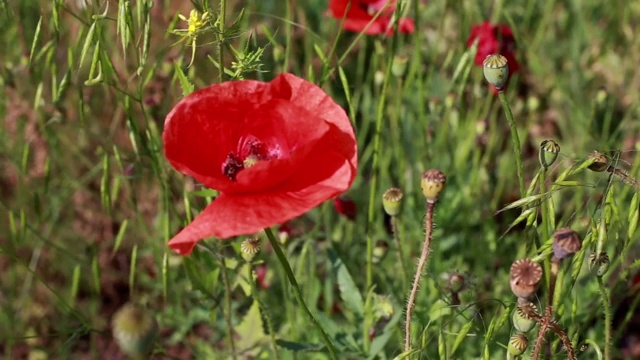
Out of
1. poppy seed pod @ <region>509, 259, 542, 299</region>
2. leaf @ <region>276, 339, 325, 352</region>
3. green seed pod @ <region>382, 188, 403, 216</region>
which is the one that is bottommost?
leaf @ <region>276, 339, 325, 352</region>

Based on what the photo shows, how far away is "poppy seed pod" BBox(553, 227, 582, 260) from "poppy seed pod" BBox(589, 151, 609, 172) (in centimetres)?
11

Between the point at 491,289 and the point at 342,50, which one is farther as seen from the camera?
the point at 342,50

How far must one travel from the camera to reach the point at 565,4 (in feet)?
8.45

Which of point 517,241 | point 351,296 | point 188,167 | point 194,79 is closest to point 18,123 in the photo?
point 194,79

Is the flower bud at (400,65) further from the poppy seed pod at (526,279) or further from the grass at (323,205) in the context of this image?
the poppy seed pod at (526,279)

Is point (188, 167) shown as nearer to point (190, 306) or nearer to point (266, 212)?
point (266, 212)

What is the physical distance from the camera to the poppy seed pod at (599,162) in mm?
1033

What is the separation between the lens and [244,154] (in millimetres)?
1169

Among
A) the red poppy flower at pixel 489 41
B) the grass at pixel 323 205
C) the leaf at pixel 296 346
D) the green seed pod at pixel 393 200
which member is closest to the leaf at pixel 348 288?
the grass at pixel 323 205

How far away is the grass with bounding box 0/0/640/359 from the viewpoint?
145 centimetres

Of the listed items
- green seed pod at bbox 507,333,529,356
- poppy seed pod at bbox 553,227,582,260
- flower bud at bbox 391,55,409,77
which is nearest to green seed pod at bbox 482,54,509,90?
poppy seed pod at bbox 553,227,582,260

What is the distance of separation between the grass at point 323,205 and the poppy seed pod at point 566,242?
161mm

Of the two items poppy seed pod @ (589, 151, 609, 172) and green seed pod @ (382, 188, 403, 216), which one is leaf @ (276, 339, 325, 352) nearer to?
green seed pod @ (382, 188, 403, 216)

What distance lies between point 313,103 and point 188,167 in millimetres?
177
